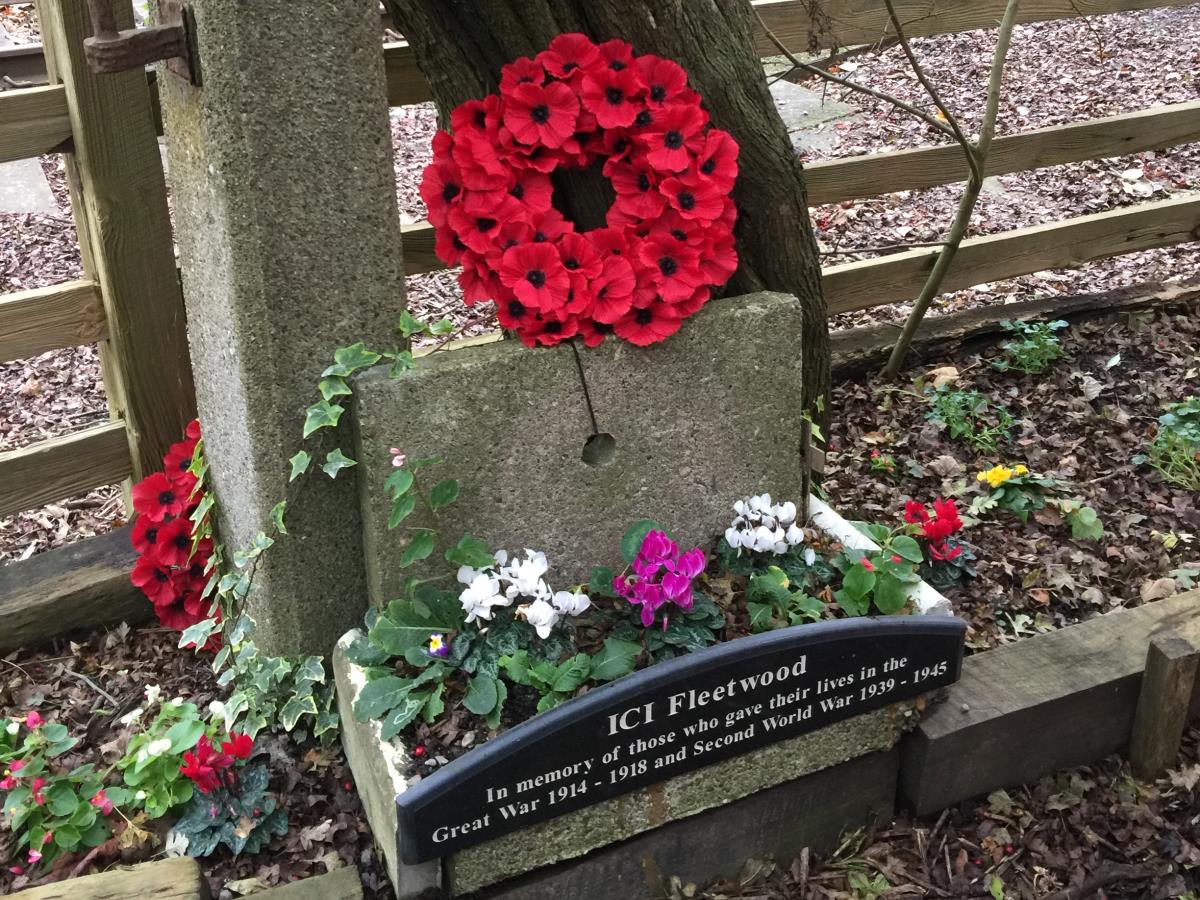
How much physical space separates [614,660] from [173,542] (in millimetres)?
1143

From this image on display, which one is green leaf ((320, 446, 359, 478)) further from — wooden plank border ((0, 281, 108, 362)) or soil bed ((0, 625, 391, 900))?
wooden plank border ((0, 281, 108, 362))

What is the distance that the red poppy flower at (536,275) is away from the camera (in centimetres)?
227

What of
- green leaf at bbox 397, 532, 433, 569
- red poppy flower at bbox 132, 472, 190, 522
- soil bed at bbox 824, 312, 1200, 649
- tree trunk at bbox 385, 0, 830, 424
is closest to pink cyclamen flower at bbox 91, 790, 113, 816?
red poppy flower at bbox 132, 472, 190, 522

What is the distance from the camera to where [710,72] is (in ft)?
8.95

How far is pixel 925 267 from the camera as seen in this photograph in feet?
14.0

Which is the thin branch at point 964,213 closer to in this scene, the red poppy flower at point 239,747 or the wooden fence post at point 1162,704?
the wooden fence post at point 1162,704

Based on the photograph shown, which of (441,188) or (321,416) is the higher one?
(441,188)

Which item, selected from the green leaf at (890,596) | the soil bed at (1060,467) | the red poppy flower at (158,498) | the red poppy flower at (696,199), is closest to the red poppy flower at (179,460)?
the red poppy flower at (158,498)

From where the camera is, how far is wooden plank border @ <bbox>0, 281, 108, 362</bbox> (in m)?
Answer: 2.86

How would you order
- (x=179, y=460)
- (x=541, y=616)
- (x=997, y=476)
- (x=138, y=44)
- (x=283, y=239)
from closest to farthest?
(x=138, y=44), (x=283, y=239), (x=541, y=616), (x=179, y=460), (x=997, y=476)

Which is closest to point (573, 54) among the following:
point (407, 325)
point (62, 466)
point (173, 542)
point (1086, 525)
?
point (407, 325)

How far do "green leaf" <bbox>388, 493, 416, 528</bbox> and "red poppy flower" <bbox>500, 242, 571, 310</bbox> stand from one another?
0.45m

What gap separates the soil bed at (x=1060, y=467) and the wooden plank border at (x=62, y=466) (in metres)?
2.12

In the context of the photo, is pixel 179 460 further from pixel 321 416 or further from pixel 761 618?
pixel 761 618
